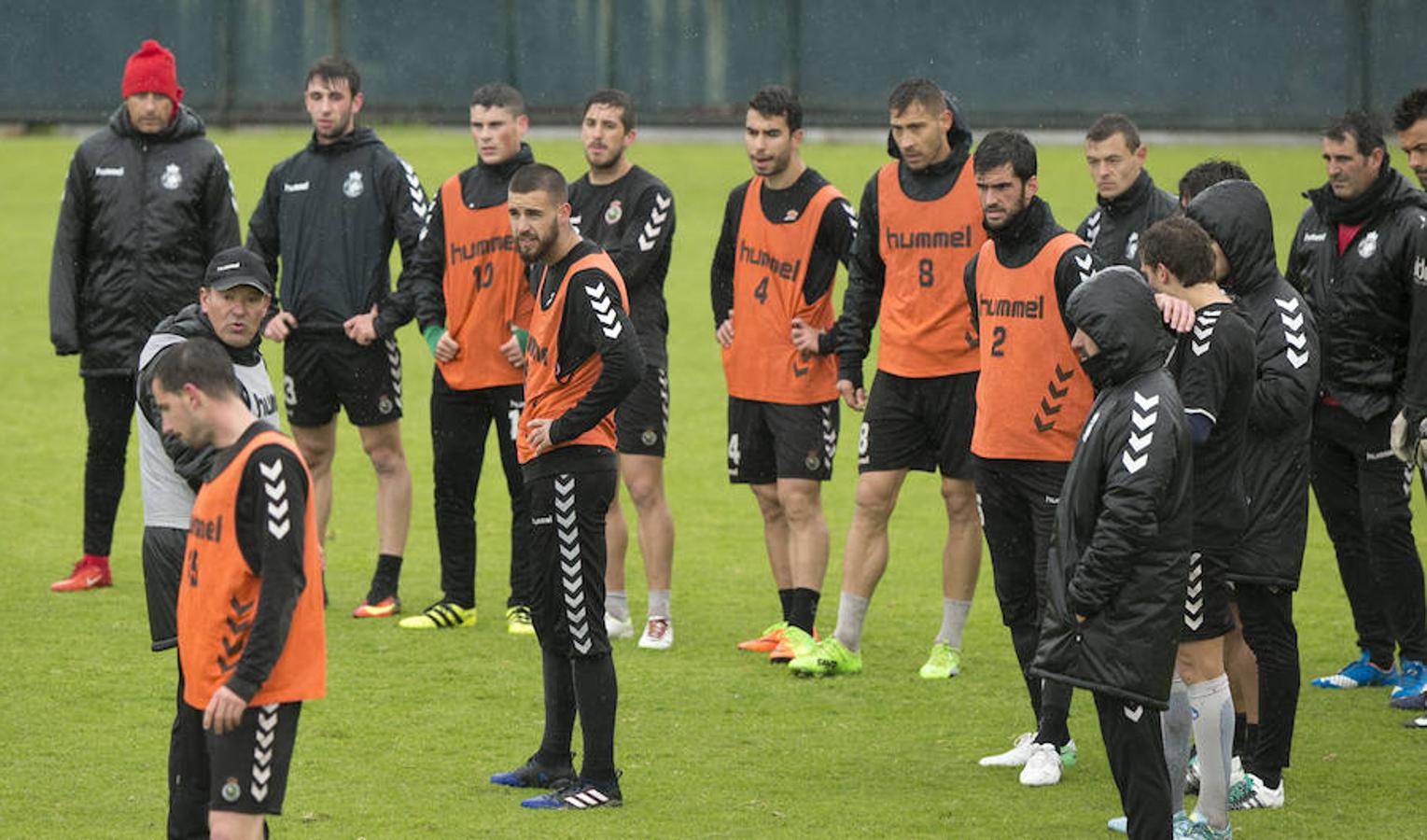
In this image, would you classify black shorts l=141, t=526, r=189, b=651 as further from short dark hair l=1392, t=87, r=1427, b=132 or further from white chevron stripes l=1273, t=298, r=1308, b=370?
short dark hair l=1392, t=87, r=1427, b=132

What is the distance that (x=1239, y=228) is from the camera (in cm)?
614

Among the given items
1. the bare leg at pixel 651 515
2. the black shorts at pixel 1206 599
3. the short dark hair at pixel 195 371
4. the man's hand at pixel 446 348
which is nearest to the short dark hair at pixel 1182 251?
the black shorts at pixel 1206 599

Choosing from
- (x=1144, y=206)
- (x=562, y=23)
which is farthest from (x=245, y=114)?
(x=1144, y=206)

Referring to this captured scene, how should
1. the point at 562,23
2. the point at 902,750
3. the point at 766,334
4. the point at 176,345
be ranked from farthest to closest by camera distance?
the point at 562,23, the point at 766,334, the point at 902,750, the point at 176,345

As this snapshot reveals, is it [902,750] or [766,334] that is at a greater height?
[766,334]

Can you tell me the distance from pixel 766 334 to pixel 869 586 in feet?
3.77

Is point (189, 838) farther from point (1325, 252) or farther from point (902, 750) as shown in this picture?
point (1325, 252)

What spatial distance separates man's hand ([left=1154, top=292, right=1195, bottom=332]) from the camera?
5.51 metres

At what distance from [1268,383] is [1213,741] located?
46.9 inches

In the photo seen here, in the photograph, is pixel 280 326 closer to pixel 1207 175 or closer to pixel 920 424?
pixel 920 424

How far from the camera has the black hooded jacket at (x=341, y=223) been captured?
8.92m

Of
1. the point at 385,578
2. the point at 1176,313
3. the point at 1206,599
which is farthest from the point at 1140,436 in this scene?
the point at 385,578

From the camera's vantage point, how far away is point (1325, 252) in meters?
7.53

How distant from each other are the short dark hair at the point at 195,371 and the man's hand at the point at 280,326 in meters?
4.00
